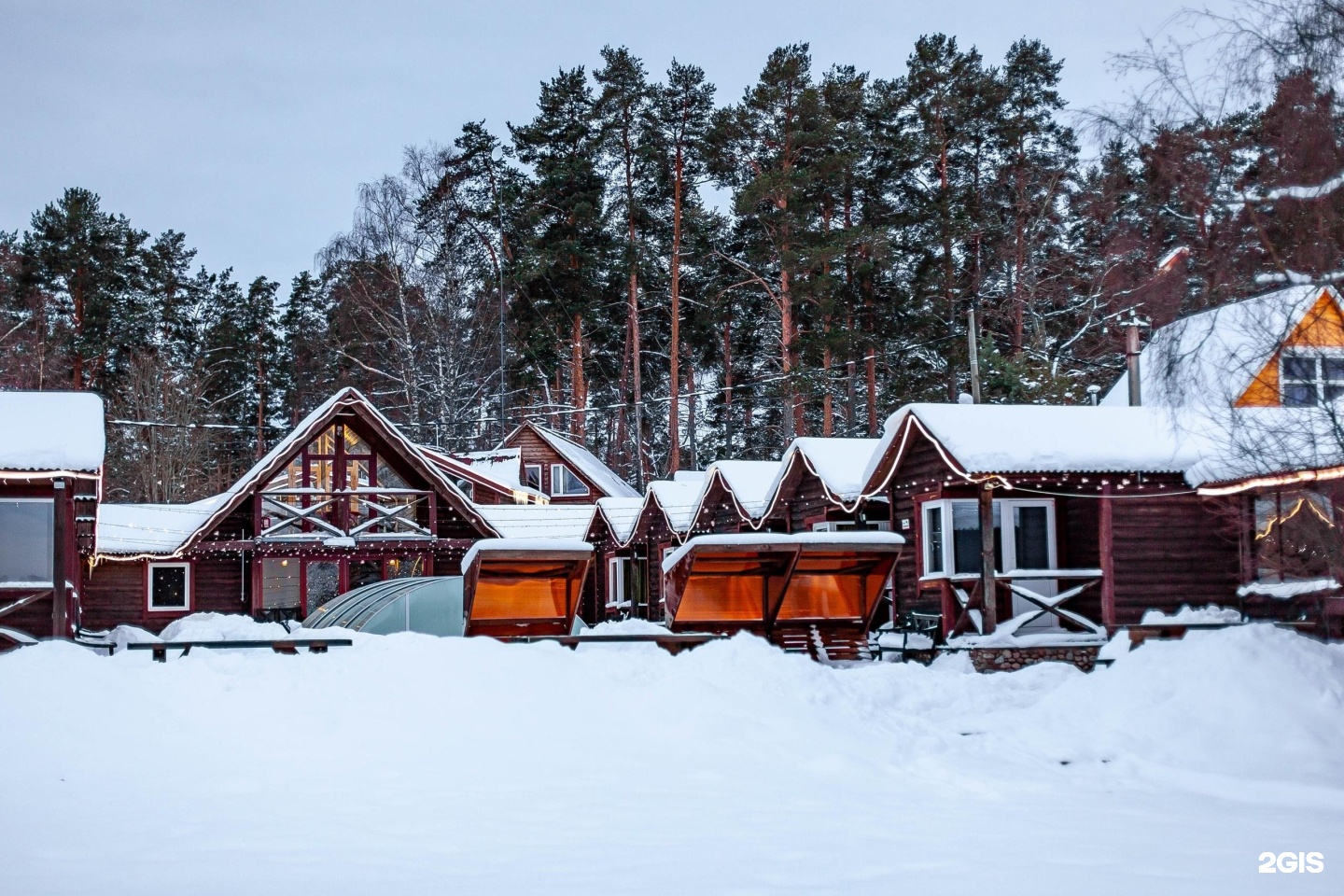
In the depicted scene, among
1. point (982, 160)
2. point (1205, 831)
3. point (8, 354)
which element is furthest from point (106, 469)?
point (1205, 831)

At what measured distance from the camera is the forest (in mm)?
36219

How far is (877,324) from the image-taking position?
120 feet

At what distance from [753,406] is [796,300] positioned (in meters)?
11.9

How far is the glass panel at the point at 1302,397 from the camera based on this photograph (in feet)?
38.4

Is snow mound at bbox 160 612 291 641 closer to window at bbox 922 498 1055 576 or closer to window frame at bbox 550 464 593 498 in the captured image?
window at bbox 922 498 1055 576

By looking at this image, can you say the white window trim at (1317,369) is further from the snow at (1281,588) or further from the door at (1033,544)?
the door at (1033,544)

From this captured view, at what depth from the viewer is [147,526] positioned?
29672 mm

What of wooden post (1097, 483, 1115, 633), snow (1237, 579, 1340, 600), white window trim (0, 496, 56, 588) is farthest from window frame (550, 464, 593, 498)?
snow (1237, 579, 1340, 600)

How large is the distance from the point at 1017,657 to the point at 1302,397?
6.94 m

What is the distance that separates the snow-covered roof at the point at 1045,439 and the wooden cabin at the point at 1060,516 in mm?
22

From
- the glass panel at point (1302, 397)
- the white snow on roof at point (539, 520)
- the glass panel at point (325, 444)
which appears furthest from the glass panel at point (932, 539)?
the white snow on roof at point (539, 520)

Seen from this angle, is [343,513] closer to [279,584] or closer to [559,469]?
[279,584]

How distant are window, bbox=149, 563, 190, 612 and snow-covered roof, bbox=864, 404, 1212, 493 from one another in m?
17.9

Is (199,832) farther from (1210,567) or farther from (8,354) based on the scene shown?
(8,354)
